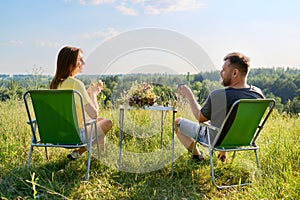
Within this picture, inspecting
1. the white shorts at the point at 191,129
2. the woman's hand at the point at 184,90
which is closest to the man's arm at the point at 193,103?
the woman's hand at the point at 184,90

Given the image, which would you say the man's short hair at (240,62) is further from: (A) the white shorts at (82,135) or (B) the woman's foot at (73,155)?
(B) the woman's foot at (73,155)

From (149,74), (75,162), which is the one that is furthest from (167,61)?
(75,162)

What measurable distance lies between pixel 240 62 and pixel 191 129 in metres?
0.90

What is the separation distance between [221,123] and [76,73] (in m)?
1.59

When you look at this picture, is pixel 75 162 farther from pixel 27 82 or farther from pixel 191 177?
pixel 27 82

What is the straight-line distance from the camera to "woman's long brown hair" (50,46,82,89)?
3.24 meters

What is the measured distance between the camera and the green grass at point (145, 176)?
2.73m

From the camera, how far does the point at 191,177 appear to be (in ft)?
10.6

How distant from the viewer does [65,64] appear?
10.6 feet

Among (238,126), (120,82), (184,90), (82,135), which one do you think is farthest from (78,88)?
(238,126)

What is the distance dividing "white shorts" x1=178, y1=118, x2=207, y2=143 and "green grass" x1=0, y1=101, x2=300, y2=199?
329mm

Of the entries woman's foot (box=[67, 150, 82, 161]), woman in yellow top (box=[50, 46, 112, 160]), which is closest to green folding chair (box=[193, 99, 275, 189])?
woman in yellow top (box=[50, 46, 112, 160])

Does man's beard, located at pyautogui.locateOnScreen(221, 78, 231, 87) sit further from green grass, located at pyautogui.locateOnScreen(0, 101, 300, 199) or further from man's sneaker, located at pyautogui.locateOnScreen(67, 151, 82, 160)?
man's sneaker, located at pyautogui.locateOnScreen(67, 151, 82, 160)

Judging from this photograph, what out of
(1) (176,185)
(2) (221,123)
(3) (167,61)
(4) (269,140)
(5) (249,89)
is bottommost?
(1) (176,185)
